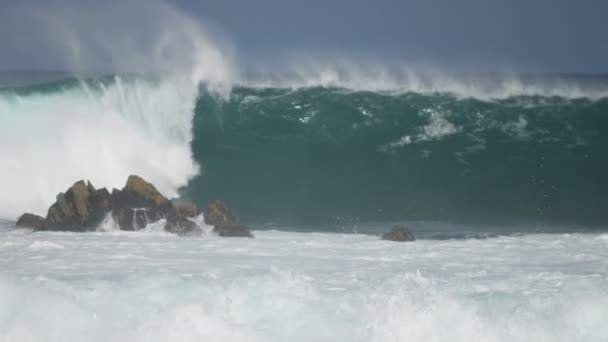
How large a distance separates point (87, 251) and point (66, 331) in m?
4.42

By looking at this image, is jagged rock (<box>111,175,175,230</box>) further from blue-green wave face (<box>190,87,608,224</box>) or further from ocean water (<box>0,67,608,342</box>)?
blue-green wave face (<box>190,87,608,224</box>)

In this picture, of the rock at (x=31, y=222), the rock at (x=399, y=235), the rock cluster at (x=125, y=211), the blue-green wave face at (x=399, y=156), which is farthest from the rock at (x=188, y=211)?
the rock at (x=399, y=235)

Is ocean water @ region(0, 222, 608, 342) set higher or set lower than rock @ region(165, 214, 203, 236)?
lower

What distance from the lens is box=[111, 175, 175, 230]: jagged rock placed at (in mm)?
16250

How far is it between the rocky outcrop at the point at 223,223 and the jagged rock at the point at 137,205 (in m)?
0.75

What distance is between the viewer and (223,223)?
1603 cm

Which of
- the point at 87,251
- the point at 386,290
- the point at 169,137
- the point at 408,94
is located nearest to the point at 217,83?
the point at 169,137

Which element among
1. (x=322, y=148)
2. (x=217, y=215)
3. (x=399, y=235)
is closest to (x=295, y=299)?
(x=399, y=235)

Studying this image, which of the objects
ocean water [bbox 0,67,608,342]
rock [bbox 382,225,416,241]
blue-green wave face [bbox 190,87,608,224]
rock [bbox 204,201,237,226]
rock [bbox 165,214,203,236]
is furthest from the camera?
blue-green wave face [bbox 190,87,608,224]

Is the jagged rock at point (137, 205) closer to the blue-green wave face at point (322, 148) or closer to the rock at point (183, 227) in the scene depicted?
the rock at point (183, 227)

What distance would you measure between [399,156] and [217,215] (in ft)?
29.1

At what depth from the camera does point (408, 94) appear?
91.1 ft

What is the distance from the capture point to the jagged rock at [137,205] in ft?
53.3

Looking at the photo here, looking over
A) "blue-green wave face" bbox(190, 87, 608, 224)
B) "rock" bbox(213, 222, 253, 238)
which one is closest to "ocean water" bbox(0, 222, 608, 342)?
"rock" bbox(213, 222, 253, 238)
